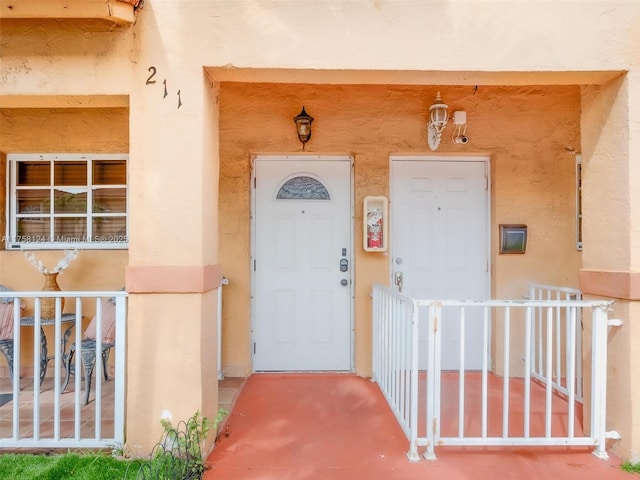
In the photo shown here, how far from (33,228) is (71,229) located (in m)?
0.40

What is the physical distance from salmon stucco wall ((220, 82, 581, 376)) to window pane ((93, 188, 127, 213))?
1.08 m

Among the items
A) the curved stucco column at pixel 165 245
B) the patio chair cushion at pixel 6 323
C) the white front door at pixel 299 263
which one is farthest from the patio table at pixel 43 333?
the white front door at pixel 299 263

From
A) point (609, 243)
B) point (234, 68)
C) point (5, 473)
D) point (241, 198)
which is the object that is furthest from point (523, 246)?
point (5, 473)

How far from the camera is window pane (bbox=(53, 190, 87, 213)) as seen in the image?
4.37 m

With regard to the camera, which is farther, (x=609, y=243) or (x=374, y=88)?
(x=374, y=88)

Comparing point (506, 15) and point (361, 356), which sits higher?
point (506, 15)

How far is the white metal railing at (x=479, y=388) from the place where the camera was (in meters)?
2.75

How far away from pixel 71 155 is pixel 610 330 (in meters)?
5.14

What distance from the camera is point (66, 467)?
8.39 feet

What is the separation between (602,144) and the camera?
2.96 m

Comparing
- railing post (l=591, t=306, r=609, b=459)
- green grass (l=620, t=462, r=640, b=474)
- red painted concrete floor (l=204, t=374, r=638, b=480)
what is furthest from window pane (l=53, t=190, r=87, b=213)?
A: green grass (l=620, t=462, r=640, b=474)

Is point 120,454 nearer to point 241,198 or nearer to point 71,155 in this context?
point 241,198

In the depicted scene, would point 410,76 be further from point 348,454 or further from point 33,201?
point 33,201

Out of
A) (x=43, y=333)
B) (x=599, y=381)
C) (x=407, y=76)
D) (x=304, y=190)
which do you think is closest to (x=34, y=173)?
(x=43, y=333)
